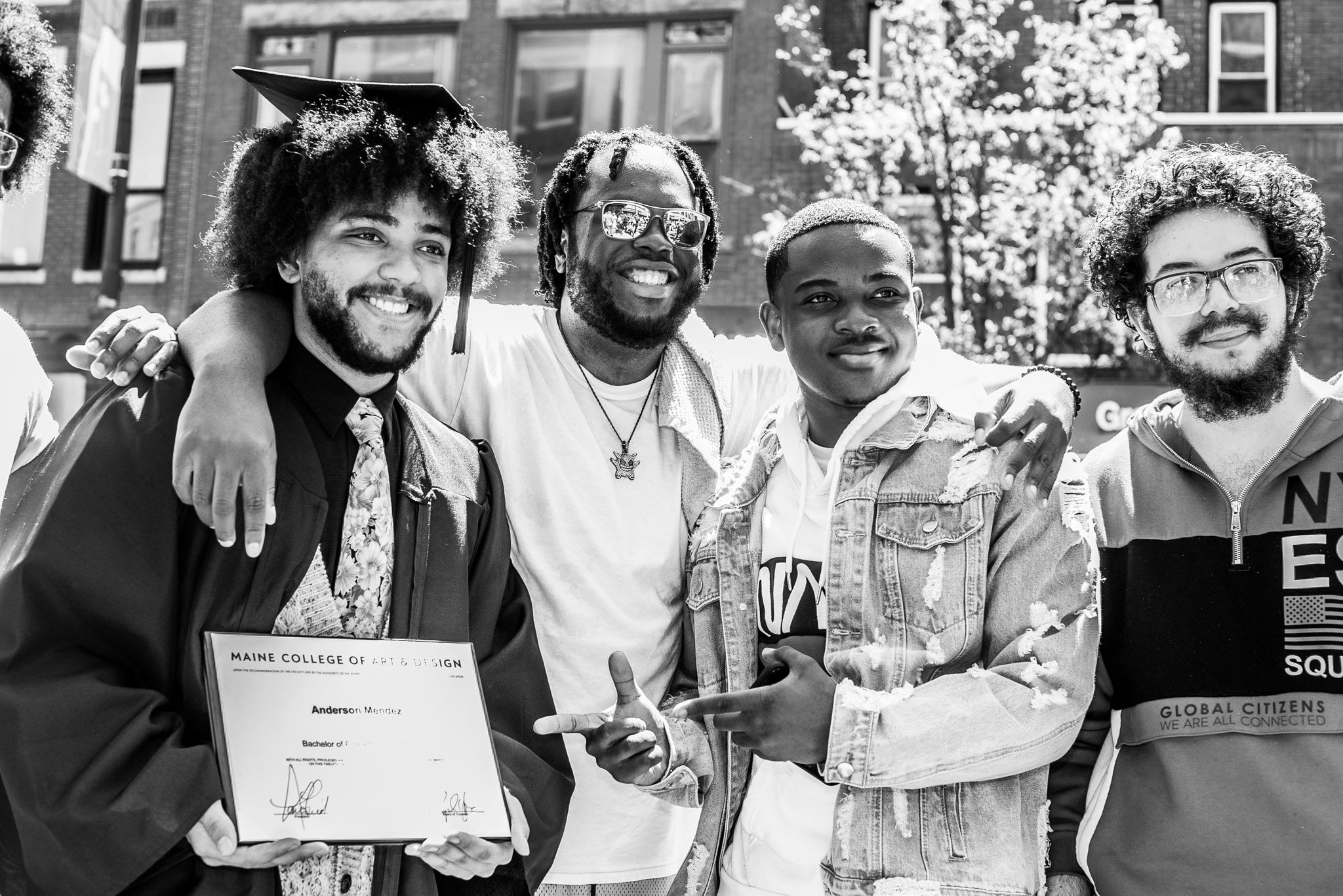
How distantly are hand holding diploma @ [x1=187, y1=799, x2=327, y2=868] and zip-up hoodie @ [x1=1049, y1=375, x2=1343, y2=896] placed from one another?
68.5 inches

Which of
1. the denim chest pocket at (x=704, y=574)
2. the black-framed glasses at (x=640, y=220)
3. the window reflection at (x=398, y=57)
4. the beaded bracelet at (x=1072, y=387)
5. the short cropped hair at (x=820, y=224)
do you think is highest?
the window reflection at (x=398, y=57)

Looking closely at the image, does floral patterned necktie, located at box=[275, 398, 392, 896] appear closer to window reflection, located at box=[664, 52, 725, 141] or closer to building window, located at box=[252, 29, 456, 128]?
window reflection, located at box=[664, 52, 725, 141]

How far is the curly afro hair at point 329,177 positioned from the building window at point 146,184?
12.2 metres

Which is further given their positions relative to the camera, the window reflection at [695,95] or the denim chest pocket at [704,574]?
the window reflection at [695,95]

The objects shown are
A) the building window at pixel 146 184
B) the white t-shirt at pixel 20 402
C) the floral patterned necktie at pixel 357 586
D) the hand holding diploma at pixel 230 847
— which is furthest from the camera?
the building window at pixel 146 184

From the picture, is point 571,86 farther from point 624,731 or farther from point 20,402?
point 624,731

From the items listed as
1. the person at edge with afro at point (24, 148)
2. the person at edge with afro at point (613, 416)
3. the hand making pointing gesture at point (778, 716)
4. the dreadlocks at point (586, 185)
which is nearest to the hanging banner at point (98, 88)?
the person at edge with afro at point (24, 148)

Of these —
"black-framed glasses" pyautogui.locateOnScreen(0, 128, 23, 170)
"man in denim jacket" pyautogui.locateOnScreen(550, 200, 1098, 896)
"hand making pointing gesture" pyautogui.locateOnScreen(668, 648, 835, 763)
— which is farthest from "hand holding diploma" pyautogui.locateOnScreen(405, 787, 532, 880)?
"black-framed glasses" pyautogui.locateOnScreen(0, 128, 23, 170)

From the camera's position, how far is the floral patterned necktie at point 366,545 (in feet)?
9.16

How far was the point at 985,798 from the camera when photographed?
112 inches

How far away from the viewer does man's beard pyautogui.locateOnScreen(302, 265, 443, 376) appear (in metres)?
2.96

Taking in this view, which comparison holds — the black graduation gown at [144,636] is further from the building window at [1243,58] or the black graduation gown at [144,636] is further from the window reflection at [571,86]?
the building window at [1243,58]

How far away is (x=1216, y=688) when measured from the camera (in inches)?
117
